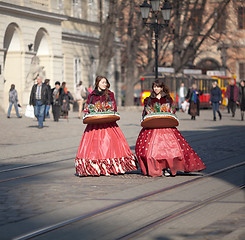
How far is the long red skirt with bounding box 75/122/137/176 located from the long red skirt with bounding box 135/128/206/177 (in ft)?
0.95

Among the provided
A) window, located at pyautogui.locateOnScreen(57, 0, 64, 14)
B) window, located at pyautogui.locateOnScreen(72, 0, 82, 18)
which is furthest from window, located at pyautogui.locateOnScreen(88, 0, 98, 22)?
window, located at pyautogui.locateOnScreen(57, 0, 64, 14)

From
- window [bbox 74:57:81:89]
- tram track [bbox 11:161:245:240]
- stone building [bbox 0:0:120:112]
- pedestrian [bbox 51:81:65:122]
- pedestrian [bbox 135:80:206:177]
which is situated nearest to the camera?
tram track [bbox 11:161:245:240]

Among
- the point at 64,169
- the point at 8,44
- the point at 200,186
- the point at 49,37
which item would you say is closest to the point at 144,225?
the point at 200,186

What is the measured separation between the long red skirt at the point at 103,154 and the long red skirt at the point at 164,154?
0.95 feet

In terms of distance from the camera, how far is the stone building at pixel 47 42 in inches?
1430

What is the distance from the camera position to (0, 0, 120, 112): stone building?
119 ft

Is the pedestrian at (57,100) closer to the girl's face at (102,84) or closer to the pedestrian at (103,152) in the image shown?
the girl's face at (102,84)

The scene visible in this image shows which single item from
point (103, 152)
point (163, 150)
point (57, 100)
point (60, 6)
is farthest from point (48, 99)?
point (60, 6)

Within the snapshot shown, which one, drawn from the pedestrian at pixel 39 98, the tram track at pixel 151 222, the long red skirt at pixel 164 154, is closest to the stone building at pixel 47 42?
the pedestrian at pixel 39 98

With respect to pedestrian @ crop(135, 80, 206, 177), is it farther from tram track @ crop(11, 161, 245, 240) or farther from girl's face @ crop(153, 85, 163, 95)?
tram track @ crop(11, 161, 245, 240)

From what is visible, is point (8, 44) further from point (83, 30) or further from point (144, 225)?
point (144, 225)

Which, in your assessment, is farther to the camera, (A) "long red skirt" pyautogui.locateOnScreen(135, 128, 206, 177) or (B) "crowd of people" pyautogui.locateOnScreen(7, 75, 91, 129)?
(B) "crowd of people" pyautogui.locateOnScreen(7, 75, 91, 129)

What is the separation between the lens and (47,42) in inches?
1572

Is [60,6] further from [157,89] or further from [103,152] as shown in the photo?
[103,152]
